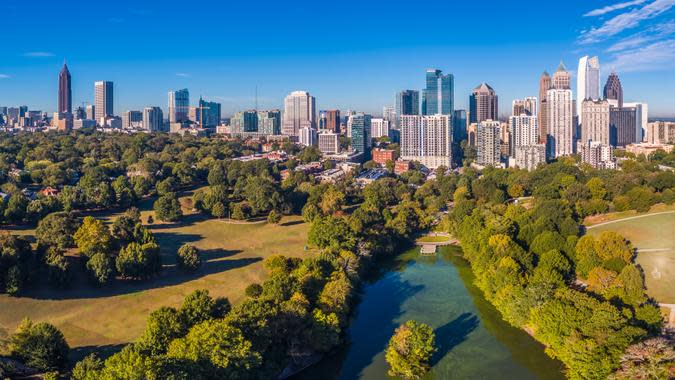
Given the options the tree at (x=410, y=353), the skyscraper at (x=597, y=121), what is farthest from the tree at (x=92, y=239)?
the skyscraper at (x=597, y=121)

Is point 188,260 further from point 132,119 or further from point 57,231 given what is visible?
point 132,119

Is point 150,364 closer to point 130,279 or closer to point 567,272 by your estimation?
point 130,279

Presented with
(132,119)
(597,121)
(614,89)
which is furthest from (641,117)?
(132,119)

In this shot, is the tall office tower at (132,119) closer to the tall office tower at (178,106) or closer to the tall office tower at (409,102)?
the tall office tower at (178,106)

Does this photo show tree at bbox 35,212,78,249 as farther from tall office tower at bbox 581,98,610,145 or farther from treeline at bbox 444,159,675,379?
tall office tower at bbox 581,98,610,145

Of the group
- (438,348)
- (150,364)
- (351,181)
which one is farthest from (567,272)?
(351,181)
